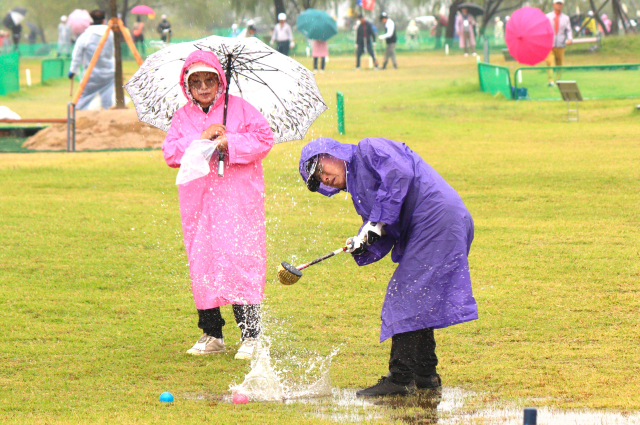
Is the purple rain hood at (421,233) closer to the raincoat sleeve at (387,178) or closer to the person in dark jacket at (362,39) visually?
the raincoat sleeve at (387,178)

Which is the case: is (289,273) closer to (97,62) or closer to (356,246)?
(356,246)

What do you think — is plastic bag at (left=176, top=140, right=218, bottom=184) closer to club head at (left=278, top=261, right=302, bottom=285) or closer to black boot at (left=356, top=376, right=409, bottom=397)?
club head at (left=278, top=261, right=302, bottom=285)

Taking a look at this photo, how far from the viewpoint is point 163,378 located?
4707 millimetres

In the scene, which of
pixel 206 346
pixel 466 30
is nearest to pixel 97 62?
pixel 206 346

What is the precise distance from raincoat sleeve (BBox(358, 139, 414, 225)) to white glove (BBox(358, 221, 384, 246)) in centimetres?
3

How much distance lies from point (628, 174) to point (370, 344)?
6238 millimetres

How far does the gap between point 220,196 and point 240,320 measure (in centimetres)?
74

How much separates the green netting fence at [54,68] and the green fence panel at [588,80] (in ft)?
55.2

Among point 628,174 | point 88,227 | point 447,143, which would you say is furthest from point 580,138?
point 88,227

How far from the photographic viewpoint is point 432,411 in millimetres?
4156

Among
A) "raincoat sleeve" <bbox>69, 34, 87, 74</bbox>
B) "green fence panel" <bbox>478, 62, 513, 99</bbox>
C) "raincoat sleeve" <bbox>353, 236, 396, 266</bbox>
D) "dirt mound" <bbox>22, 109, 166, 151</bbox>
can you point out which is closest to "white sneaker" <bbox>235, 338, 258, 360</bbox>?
"raincoat sleeve" <bbox>353, 236, 396, 266</bbox>

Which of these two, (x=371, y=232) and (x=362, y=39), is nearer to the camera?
(x=371, y=232)

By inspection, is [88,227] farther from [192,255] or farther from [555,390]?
[555,390]

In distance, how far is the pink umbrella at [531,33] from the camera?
19.2 meters
